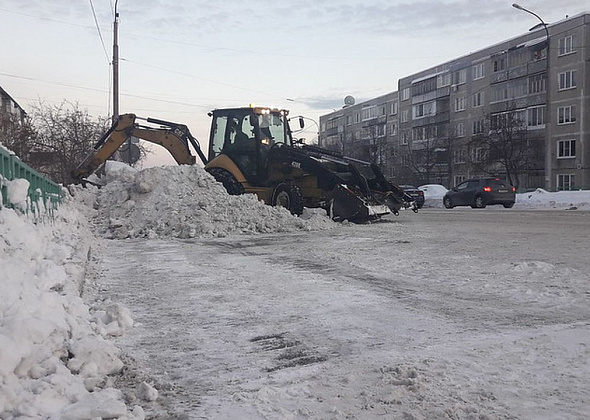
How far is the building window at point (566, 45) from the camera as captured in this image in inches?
1895

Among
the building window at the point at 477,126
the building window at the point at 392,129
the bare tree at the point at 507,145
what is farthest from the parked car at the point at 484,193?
the building window at the point at 392,129

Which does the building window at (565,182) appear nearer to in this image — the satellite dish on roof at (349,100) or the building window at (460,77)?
the building window at (460,77)

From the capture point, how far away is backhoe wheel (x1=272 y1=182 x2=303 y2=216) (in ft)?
52.4

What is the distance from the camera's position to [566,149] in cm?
4928

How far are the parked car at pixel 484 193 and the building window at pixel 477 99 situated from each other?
34.4 metres

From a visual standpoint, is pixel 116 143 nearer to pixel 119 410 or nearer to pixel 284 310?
pixel 284 310

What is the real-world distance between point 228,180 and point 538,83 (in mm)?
44326

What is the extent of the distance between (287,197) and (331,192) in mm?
1306

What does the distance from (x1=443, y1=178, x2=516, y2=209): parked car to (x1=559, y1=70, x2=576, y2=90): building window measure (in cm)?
2429

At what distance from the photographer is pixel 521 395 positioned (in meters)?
3.40

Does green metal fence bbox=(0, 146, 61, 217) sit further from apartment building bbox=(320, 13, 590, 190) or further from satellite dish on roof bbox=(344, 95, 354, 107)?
satellite dish on roof bbox=(344, 95, 354, 107)

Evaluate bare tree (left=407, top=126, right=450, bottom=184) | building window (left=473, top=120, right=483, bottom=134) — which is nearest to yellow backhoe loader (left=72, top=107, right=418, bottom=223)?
building window (left=473, top=120, right=483, bottom=134)

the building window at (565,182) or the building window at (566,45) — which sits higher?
the building window at (566,45)

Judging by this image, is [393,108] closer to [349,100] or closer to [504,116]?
[349,100]
